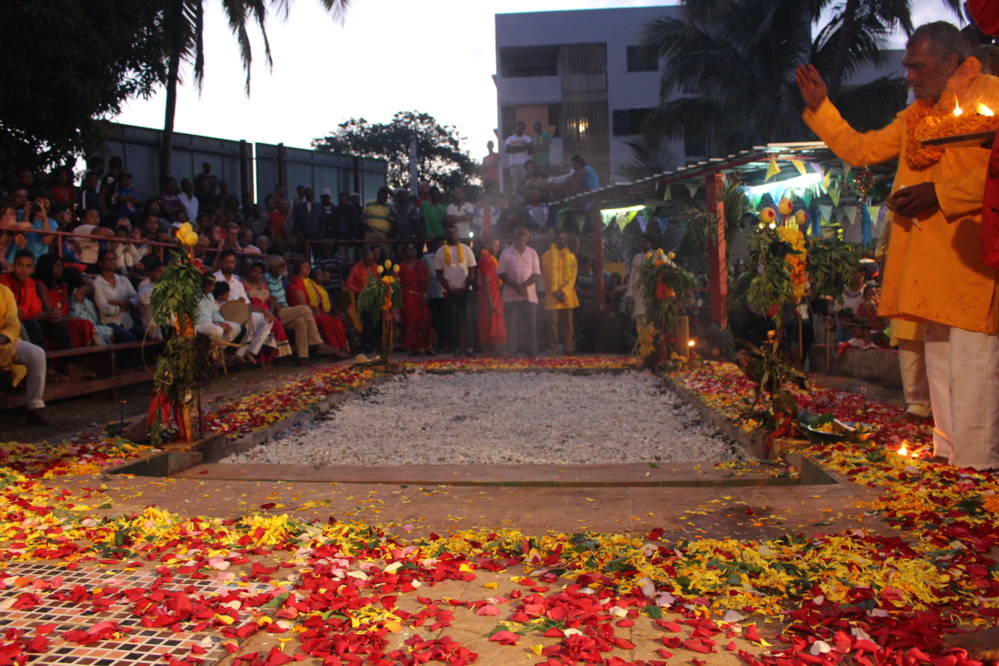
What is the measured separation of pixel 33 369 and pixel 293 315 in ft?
16.1

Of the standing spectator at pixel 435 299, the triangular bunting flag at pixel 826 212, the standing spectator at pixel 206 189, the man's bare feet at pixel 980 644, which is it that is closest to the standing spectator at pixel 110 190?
the standing spectator at pixel 206 189

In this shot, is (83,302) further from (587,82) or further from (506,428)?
(587,82)

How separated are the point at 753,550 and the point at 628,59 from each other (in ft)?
85.9

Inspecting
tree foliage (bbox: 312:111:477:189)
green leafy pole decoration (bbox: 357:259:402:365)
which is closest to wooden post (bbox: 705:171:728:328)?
green leafy pole decoration (bbox: 357:259:402:365)

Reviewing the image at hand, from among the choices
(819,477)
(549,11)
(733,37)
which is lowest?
(819,477)

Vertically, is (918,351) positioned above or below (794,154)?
below

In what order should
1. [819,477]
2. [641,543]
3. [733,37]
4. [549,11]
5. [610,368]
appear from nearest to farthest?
1. [641,543]
2. [819,477]
3. [610,368]
4. [733,37]
5. [549,11]

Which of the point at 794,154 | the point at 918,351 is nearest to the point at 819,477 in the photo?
the point at 918,351

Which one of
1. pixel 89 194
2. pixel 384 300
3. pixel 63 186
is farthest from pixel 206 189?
pixel 384 300

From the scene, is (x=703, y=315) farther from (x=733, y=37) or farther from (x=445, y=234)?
(x=733, y=37)

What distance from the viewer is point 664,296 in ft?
32.0

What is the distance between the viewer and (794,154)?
10734 millimetres

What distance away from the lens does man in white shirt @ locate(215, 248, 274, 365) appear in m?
9.77

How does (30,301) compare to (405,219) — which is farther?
(405,219)
